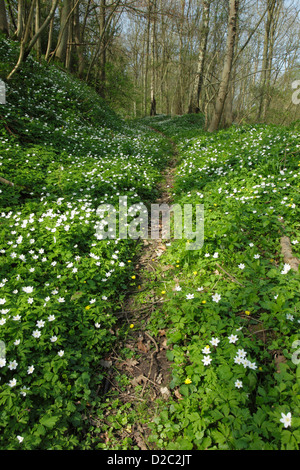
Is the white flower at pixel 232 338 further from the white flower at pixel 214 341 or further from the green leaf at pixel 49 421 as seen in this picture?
the green leaf at pixel 49 421

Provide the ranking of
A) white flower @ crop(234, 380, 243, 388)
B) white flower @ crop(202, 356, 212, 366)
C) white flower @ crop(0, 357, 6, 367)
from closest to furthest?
white flower @ crop(234, 380, 243, 388), white flower @ crop(0, 357, 6, 367), white flower @ crop(202, 356, 212, 366)

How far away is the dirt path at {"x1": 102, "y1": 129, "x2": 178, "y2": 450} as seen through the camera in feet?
7.22

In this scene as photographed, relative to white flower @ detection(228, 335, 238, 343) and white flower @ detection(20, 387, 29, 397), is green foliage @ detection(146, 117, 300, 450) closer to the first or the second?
white flower @ detection(228, 335, 238, 343)

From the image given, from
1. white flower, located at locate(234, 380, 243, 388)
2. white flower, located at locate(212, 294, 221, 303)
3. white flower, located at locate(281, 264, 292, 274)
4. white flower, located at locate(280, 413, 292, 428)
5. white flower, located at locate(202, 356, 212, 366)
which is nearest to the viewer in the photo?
white flower, located at locate(280, 413, 292, 428)

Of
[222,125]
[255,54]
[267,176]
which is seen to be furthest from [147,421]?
[255,54]

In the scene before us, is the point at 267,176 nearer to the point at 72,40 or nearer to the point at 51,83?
the point at 51,83

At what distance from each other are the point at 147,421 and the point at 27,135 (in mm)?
6353

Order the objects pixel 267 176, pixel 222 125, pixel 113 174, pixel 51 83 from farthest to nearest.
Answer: pixel 222 125 → pixel 51 83 → pixel 113 174 → pixel 267 176

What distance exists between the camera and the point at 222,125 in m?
10.9

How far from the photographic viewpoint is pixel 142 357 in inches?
100

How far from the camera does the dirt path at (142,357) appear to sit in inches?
86.7

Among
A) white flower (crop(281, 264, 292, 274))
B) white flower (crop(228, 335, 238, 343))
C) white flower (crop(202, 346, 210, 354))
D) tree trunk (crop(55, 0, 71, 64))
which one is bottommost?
white flower (crop(202, 346, 210, 354))

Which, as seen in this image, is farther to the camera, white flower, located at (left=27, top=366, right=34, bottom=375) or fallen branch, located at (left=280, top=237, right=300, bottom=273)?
fallen branch, located at (left=280, top=237, right=300, bottom=273)

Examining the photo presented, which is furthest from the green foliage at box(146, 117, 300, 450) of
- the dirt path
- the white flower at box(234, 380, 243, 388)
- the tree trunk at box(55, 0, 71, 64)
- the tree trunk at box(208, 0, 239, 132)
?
the tree trunk at box(55, 0, 71, 64)
